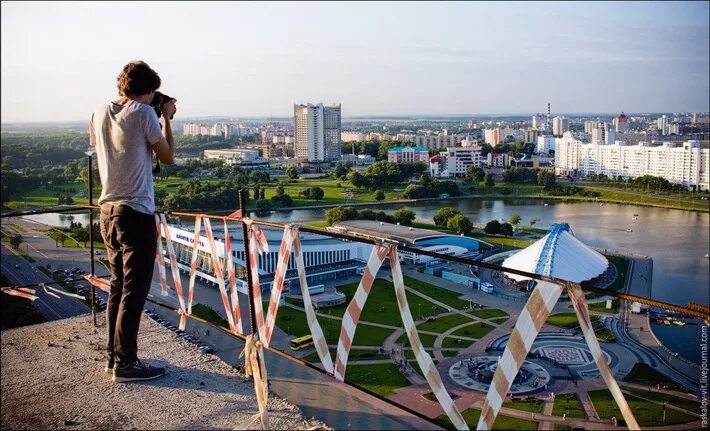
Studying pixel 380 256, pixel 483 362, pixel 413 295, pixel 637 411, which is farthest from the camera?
pixel 413 295

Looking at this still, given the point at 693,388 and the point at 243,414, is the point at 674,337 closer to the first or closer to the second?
the point at 693,388

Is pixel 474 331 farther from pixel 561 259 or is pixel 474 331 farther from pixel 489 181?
pixel 489 181

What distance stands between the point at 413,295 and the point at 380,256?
5.78 m

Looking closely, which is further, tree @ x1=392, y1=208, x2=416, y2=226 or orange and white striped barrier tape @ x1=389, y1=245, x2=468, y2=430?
tree @ x1=392, y1=208, x2=416, y2=226

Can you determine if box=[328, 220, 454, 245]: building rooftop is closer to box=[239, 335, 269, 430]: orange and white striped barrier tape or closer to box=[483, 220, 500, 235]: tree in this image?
box=[483, 220, 500, 235]: tree

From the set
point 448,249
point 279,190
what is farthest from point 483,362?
point 279,190

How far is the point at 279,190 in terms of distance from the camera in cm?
1416

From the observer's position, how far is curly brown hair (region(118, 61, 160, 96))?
0.94 metres

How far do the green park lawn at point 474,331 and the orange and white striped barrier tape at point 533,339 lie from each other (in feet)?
15.1

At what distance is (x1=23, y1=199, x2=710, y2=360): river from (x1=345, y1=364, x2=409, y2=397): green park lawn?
8.02ft

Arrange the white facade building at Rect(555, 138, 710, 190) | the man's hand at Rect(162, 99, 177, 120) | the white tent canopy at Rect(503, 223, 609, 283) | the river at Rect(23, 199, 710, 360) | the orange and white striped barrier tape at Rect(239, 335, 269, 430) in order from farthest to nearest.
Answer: the white facade building at Rect(555, 138, 710, 190), the white tent canopy at Rect(503, 223, 609, 283), the river at Rect(23, 199, 710, 360), the man's hand at Rect(162, 99, 177, 120), the orange and white striped barrier tape at Rect(239, 335, 269, 430)

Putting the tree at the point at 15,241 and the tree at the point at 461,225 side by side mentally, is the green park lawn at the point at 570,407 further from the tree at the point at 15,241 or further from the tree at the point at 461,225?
the tree at the point at 15,241

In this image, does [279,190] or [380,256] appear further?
[279,190]

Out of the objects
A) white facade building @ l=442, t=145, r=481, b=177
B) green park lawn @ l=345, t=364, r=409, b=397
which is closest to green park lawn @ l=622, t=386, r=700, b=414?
green park lawn @ l=345, t=364, r=409, b=397
